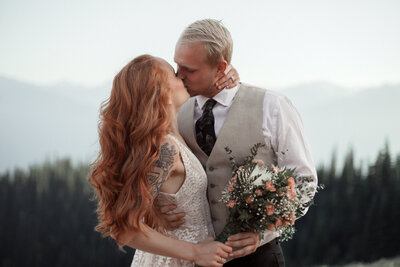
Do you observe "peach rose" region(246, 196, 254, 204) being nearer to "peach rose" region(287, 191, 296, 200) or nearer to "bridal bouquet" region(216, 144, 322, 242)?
"bridal bouquet" region(216, 144, 322, 242)

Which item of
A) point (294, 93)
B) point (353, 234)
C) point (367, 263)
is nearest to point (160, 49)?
point (294, 93)

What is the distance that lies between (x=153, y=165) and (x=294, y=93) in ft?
11.3

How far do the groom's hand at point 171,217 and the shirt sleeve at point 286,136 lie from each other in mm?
549

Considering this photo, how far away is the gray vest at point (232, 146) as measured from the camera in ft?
6.51

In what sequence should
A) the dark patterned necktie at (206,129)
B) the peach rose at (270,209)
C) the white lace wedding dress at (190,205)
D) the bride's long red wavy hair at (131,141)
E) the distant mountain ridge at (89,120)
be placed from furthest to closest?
the distant mountain ridge at (89,120) < the dark patterned necktie at (206,129) < the white lace wedding dress at (190,205) < the bride's long red wavy hair at (131,141) < the peach rose at (270,209)

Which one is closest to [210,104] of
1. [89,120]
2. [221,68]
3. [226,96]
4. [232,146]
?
[226,96]

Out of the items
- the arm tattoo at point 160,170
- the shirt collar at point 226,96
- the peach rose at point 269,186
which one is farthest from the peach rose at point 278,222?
the shirt collar at point 226,96

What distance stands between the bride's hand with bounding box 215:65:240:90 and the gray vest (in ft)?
0.36

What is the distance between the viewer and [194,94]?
215 cm

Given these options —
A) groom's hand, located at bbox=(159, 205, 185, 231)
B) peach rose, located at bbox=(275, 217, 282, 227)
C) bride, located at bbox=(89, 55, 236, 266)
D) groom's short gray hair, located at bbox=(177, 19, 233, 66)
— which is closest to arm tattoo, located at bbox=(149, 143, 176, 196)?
bride, located at bbox=(89, 55, 236, 266)

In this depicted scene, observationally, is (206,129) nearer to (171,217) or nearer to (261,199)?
(171,217)

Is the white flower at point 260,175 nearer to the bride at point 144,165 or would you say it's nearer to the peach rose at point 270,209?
the peach rose at point 270,209

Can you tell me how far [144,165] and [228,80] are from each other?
2.43ft

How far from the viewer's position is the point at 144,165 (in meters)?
1.69
